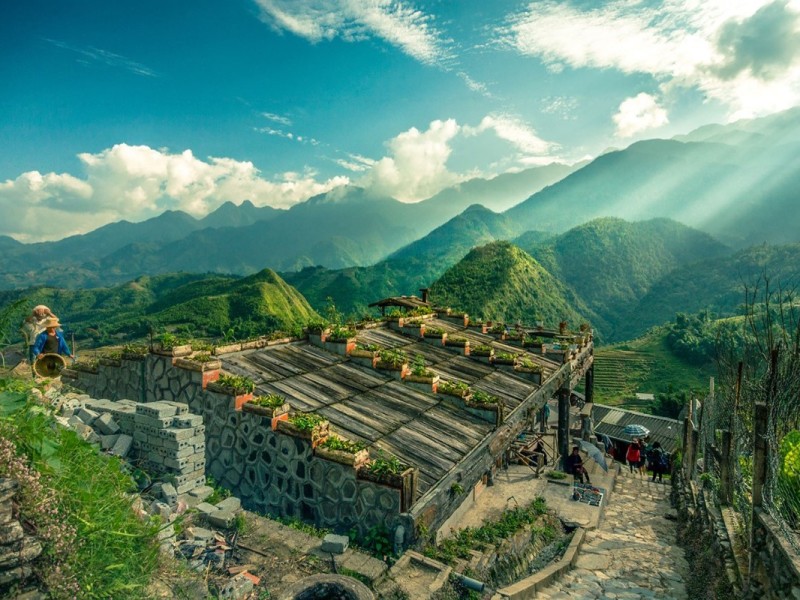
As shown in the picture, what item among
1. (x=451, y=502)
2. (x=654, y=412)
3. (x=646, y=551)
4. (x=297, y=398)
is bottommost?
(x=654, y=412)

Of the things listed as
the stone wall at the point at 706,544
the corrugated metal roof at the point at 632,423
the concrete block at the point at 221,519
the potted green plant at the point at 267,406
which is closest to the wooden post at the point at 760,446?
the stone wall at the point at 706,544

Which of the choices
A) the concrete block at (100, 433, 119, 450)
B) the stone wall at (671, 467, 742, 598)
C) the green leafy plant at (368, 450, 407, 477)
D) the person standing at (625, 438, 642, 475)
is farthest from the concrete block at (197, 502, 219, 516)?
the person standing at (625, 438, 642, 475)

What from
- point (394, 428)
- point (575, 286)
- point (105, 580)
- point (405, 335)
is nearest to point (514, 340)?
point (405, 335)

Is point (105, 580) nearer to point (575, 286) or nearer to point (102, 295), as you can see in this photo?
point (575, 286)

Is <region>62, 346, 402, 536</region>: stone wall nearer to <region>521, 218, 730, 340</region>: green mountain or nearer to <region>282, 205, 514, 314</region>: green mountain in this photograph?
<region>282, 205, 514, 314</region>: green mountain

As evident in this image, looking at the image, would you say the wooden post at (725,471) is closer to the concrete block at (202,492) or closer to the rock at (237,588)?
the rock at (237,588)

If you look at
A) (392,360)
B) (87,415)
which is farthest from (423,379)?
(87,415)
